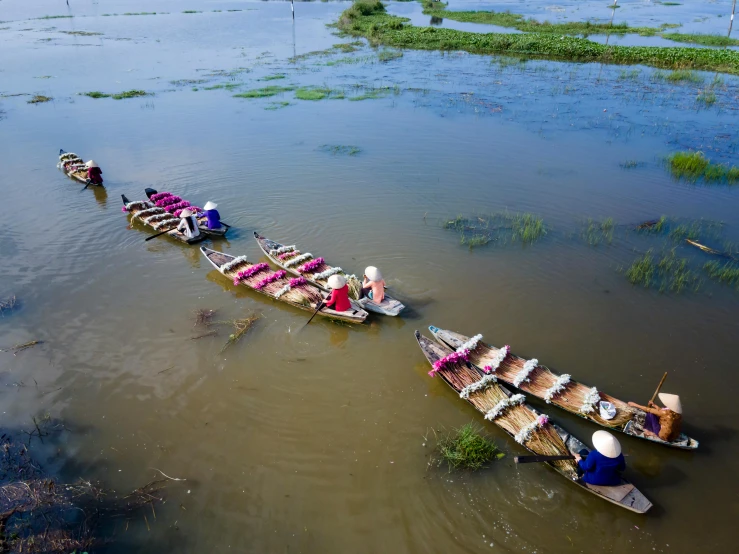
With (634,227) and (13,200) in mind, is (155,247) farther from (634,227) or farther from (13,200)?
(634,227)

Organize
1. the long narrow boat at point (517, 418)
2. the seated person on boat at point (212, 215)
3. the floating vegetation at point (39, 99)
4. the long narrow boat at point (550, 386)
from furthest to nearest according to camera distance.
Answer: the floating vegetation at point (39, 99), the seated person on boat at point (212, 215), the long narrow boat at point (550, 386), the long narrow boat at point (517, 418)

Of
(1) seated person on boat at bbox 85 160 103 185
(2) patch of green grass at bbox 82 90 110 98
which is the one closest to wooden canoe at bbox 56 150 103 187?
(1) seated person on boat at bbox 85 160 103 185

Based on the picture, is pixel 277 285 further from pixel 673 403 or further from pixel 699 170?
pixel 699 170

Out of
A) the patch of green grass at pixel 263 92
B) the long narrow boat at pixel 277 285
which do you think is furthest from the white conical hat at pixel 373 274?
the patch of green grass at pixel 263 92

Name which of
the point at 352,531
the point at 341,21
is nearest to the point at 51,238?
the point at 352,531

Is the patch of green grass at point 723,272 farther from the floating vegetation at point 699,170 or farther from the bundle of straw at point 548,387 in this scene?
the bundle of straw at point 548,387

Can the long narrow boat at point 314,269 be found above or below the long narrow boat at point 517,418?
above
